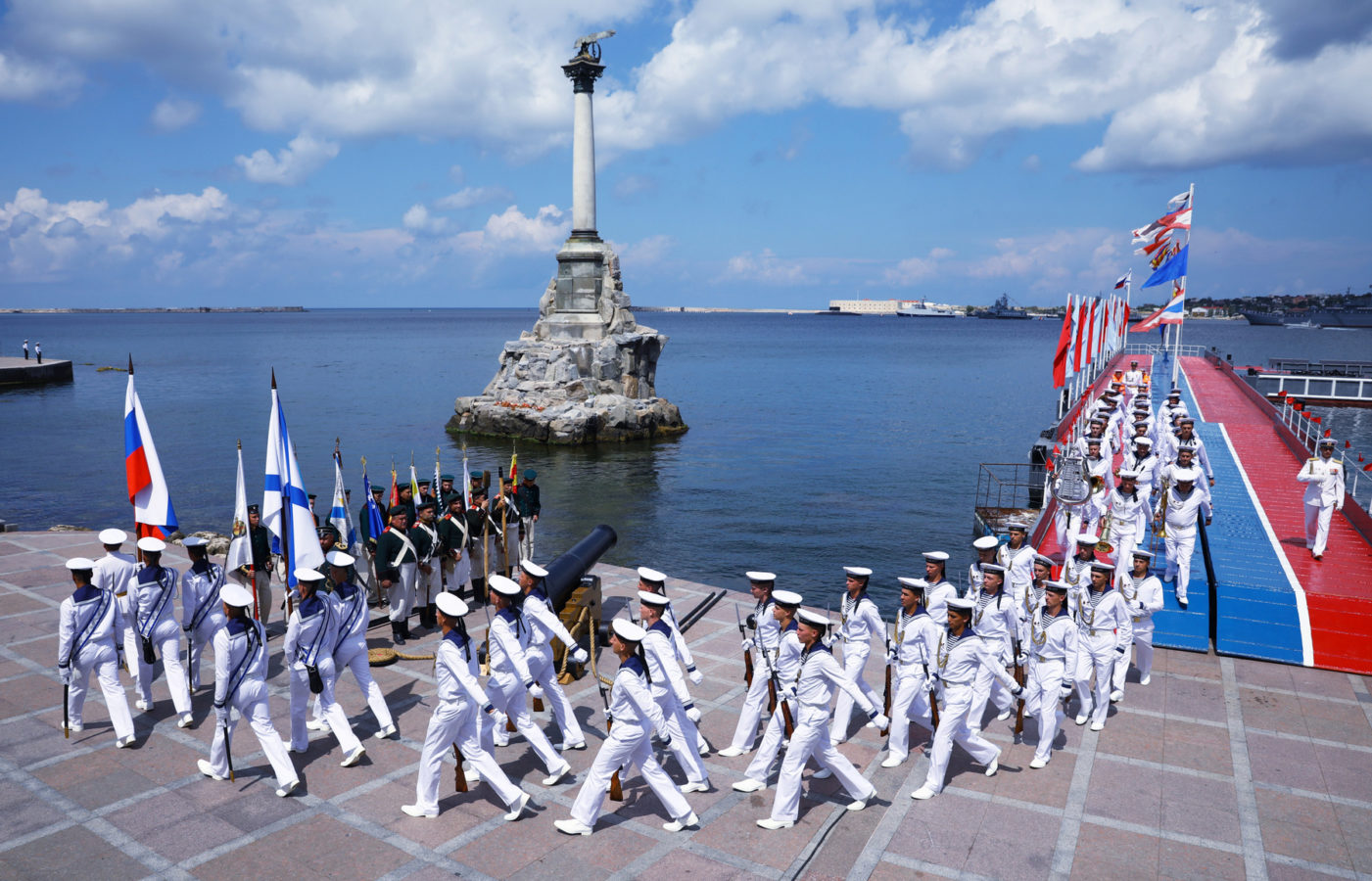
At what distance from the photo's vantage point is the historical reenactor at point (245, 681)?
8195 mm

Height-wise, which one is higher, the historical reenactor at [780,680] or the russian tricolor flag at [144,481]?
the russian tricolor flag at [144,481]

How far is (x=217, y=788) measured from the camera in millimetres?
8406

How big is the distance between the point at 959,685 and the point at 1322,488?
10.1 metres

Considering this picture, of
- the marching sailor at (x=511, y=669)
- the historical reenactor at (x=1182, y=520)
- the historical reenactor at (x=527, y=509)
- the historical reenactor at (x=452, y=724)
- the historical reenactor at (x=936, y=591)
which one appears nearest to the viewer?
the historical reenactor at (x=452, y=724)


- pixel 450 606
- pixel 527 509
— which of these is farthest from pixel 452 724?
pixel 527 509

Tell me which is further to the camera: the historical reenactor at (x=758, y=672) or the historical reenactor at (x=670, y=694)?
the historical reenactor at (x=758, y=672)

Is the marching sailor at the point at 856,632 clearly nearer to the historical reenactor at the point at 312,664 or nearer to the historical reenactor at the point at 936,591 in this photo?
the historical reenactor at the point at 936,591

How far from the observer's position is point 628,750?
7719mm

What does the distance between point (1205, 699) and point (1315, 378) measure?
42831 mm

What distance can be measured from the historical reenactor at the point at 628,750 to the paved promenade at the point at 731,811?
0.17 m

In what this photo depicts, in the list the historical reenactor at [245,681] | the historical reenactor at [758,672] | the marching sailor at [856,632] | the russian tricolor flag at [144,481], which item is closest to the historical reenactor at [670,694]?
the historical reenactor at [758,672]

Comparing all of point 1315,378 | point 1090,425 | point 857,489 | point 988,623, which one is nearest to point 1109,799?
point 988,623

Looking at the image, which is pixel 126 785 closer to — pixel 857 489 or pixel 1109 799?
pixel 1109 799

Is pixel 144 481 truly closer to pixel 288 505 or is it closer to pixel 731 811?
pixel 288 505
